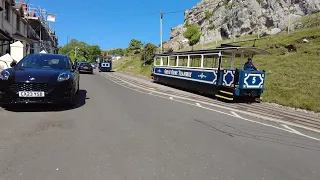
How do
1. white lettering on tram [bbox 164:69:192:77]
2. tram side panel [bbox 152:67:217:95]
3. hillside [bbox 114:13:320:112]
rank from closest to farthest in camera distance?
hillside [bbox 114:13:320:112] < tram side panel [bbox 152:67:217:95] < white lettering on tram [bbox 164:69:192:77]

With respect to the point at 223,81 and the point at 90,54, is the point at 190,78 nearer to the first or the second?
the point at 223,81

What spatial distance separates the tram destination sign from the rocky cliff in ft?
91.1

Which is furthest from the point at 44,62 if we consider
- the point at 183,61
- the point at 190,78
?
the point at 183,61

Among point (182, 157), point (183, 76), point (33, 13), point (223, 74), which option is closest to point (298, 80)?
point (223, 74)

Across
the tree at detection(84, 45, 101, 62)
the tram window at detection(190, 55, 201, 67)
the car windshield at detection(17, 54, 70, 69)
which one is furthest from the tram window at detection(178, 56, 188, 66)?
the tree at detection(84, 45, 101, 62)

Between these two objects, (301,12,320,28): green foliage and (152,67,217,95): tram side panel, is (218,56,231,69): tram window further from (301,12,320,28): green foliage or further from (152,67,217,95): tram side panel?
(301,12,320,28): green foliage

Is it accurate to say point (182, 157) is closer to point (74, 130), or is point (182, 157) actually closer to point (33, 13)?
point (74, 130)

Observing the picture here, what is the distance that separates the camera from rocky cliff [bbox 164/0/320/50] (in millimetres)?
47938

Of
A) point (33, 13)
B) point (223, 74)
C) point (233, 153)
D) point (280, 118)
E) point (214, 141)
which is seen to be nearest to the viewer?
point (233, 153)

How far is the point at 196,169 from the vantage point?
150 inches

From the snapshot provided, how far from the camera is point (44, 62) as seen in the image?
8.10 m

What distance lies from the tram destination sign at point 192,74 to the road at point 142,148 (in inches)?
270

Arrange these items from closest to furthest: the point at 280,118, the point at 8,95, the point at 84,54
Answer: the point at 8,95 → the point at 280,118 → the point at 84,54

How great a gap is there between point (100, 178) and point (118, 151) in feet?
3.23
